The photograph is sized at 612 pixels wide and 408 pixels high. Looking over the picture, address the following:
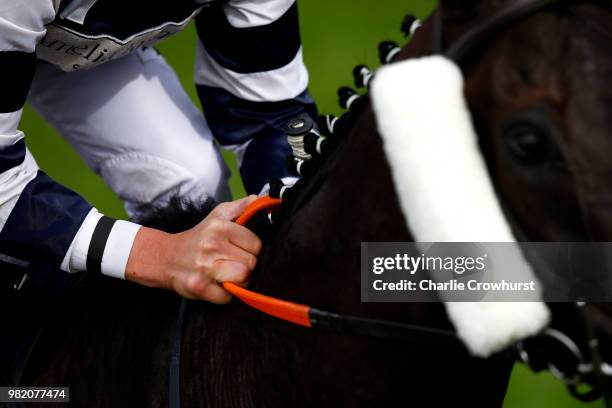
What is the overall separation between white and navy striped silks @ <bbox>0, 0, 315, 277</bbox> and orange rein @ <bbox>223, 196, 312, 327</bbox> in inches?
9.8

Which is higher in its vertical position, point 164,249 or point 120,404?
point 164,249

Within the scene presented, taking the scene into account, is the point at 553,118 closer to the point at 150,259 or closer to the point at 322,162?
the point at 322,162

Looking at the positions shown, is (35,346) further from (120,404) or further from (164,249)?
(164,249)

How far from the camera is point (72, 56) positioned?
1.95 meters

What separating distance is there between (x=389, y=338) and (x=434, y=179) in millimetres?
287

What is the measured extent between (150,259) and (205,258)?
15 centimetres

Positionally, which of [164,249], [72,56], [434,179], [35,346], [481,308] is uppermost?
[434,179]

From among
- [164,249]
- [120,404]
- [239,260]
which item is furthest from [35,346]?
[239,260]

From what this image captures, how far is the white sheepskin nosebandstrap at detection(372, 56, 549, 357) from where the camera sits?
1.08m

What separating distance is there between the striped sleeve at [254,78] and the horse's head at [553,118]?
1.04 meters

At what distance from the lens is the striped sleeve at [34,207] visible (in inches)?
61.8

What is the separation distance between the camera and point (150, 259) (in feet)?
5.35

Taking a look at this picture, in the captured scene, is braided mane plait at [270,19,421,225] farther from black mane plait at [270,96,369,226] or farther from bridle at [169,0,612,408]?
bridle at [169,0,612,408]

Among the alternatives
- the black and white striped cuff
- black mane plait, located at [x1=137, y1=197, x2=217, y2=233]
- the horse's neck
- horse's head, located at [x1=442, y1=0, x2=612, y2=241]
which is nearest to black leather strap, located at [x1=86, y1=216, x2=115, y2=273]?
the black and white striped cuff
